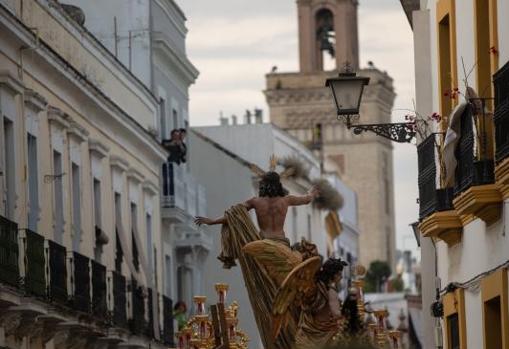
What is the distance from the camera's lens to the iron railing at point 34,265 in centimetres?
3241

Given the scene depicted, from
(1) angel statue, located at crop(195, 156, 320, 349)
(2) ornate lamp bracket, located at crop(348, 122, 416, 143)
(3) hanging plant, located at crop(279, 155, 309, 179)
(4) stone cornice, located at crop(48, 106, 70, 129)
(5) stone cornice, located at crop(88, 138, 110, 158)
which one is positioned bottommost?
(1) angel statue, located at crop(195, 156, 320, 349)

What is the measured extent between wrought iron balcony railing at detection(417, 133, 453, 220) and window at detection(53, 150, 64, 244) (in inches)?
441

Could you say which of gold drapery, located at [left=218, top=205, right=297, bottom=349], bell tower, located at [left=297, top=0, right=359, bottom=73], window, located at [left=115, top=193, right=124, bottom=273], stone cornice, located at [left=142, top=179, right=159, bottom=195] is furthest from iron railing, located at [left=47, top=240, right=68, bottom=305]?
bell tower, located at [left=297, top=0, right=359, bottom=73]

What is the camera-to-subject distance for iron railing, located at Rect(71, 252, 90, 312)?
35.9 metres

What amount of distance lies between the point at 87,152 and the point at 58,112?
302 centimetres

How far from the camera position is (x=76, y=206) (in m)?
38.1

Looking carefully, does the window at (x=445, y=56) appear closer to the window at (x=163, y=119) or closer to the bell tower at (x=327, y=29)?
the window at (x=163, y=119)

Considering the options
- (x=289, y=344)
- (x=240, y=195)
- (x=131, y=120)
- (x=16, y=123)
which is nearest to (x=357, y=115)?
(x=289, y=344)

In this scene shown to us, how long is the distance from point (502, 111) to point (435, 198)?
10.8 feet

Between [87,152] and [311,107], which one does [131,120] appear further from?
[311,107]

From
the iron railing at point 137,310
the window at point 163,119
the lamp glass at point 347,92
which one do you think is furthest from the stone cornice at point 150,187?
the lamp glass at point 347,92

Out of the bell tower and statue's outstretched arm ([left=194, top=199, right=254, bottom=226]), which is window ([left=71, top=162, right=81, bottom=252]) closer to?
statue's outstretched arm ([left=194, top=199, right=254, bottom=226])

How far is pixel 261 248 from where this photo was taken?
21.2 metres

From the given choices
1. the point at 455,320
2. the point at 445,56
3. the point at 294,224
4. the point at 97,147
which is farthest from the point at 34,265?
the point at 294,224
